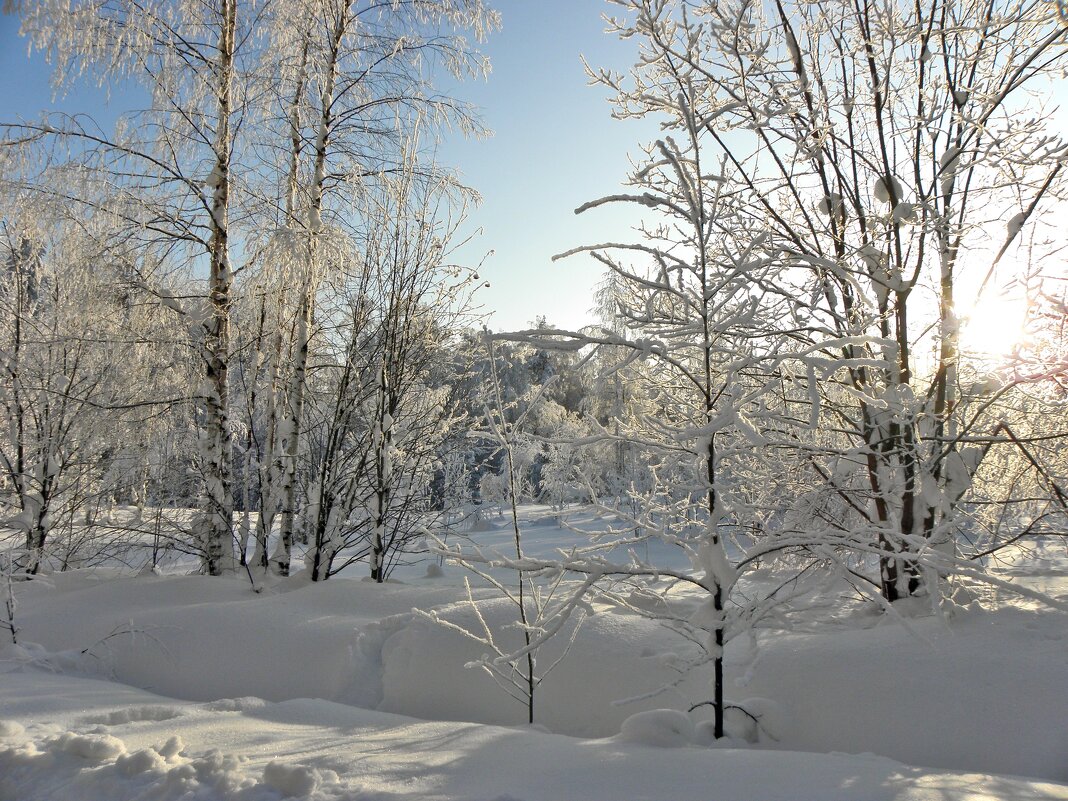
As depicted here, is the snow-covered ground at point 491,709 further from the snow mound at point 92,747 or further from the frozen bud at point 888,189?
the frozen bud at point 888,189

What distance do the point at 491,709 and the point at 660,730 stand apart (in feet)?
3.75

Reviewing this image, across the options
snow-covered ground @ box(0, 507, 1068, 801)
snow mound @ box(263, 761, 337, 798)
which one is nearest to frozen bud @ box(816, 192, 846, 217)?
snow-covered ground @ box(0, 507, 1068, 801)

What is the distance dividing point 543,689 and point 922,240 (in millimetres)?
3525

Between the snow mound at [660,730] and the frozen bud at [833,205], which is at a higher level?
the frozen bud at [833,205]

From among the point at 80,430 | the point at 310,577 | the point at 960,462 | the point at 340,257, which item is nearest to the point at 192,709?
the point at 310,577

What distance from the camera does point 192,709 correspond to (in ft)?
9.23

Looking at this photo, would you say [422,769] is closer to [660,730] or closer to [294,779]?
[294,779]

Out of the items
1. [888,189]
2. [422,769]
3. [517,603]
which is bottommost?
[422,769]

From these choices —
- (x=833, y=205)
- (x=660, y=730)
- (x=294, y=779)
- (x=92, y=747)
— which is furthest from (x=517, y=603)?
(x=833, y=205)

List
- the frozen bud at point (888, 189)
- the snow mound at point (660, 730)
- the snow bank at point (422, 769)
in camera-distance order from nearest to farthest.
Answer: the snow bank at point (422, 769) → the snow mound at point (660, 730) → the frozen bud at point (888, 189)

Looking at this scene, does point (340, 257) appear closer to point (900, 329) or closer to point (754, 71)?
point (754, 71)

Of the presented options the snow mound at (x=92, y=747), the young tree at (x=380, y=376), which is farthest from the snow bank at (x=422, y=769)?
the young tree at (x=380, y=376)

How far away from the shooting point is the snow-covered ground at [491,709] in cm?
188

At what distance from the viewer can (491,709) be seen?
3.13 meters
